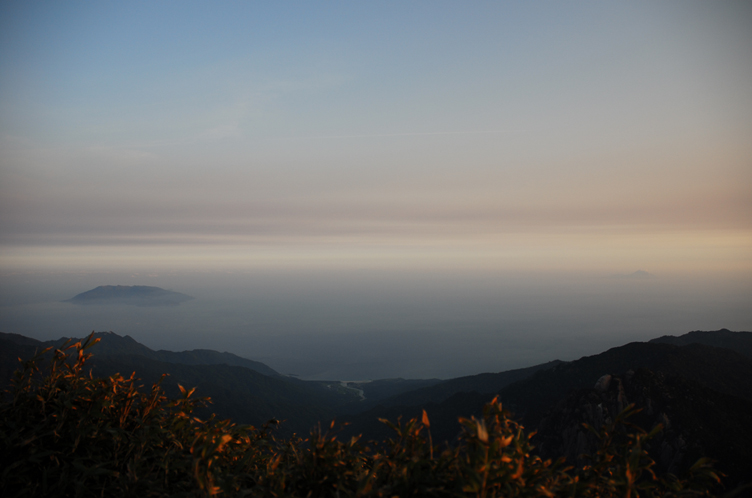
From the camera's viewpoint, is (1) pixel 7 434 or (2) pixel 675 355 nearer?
(1) pixel 7 434

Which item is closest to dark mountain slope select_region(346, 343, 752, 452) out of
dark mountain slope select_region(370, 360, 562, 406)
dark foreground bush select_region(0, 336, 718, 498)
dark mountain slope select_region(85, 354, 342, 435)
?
dark mountain slope select_region(370, 360, 562, 406)

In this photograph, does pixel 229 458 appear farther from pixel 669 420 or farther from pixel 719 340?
pixel 719 340

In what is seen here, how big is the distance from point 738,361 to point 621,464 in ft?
263

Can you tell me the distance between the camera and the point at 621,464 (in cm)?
294

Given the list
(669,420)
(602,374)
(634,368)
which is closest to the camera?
(669,420)

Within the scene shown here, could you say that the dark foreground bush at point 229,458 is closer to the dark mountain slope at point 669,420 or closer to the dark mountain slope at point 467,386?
the dark mountain slope at point 669,420

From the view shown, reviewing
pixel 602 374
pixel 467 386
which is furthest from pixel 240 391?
pixel 602 374

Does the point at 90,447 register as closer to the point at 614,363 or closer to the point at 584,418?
the point at 584,418

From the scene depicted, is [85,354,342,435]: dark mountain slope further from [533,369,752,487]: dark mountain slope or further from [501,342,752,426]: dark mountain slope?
[533,369,752,487]: dark mountain slope

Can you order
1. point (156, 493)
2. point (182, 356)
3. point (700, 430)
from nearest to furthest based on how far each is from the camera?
point (156, 493) → point (700, 430) → point (182, 356)

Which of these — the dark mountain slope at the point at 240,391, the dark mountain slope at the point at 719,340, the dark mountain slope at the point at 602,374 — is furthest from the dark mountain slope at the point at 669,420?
the dark mountain slope at the point at 240,391

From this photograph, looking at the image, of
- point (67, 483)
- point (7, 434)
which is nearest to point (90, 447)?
point (67, 483)

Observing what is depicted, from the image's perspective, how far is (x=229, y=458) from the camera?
3756 millimetres

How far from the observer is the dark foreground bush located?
2602 mm
